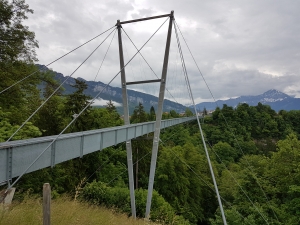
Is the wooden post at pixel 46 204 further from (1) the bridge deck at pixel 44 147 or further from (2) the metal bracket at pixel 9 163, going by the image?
(2) the metal bracket at pixel 9 163

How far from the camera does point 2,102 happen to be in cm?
1159

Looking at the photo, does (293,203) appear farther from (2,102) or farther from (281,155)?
(2,102)

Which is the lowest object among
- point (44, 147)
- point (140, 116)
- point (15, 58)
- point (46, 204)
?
point (46, 204)

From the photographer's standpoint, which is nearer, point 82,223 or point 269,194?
point 82,223

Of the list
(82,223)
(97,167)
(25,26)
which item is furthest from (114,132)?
(97,167)

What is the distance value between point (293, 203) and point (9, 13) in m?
19.5

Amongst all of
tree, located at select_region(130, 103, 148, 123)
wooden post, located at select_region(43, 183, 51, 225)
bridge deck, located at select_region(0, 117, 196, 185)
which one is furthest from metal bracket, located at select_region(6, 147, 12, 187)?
tree, located at select_region(130, 103, 148, 123)

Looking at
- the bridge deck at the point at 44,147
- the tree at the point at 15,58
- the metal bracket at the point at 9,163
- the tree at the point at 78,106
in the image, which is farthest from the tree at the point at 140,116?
the metal bracket at the point at 9,163

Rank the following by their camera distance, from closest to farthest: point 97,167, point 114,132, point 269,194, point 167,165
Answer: point 114,132
point 269,194
point 97,167
point 167,165

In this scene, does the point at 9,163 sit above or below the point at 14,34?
below

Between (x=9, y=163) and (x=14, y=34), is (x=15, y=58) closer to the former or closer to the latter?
(x=14, y=34)

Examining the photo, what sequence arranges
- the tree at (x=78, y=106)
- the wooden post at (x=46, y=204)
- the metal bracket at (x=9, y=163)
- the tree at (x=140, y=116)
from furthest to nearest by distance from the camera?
the tree at (x=140, y=116), the tree at (x=78, y=106), the metal bracket at (x=9, y=163), the wooden post at (x=46, y=204)

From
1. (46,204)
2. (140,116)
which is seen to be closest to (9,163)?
(46,204)

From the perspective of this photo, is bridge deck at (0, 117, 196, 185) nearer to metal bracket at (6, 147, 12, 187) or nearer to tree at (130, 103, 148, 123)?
metal bracket at (6, 147, 12, 187)
